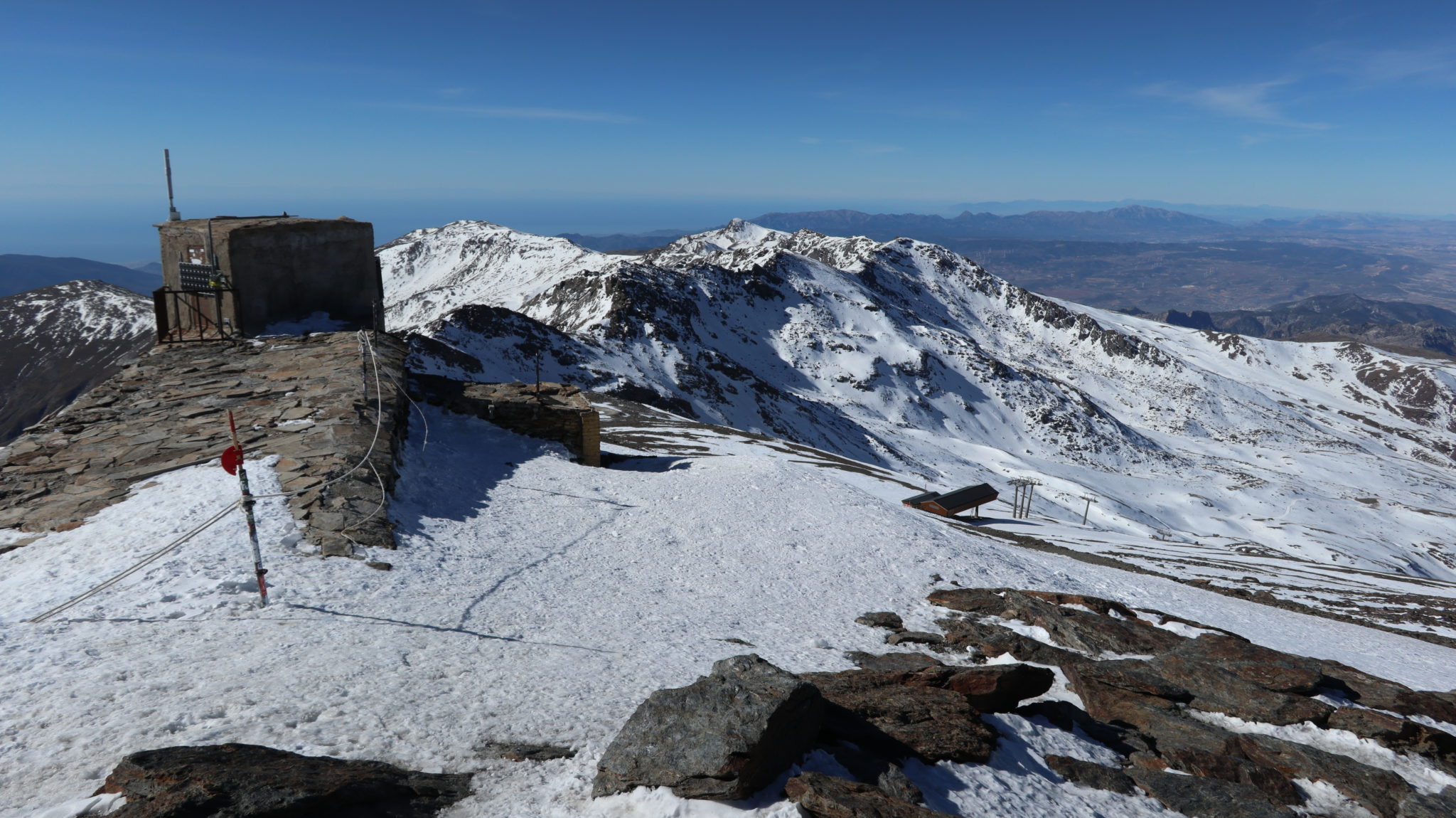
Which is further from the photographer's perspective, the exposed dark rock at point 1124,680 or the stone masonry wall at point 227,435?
the stone masonry wall at point 227,435

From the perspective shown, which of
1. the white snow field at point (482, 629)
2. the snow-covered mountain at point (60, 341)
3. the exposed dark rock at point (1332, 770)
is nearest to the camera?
the white snow field at point (482, 629)

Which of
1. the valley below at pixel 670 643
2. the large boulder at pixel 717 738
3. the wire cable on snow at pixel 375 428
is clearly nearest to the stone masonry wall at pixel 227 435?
the wire cable on snow at pixel 375 428

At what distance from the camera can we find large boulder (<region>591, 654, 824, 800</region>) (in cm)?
612

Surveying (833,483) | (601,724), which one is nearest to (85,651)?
(601,724)

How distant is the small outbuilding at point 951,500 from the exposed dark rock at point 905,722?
25.1 m

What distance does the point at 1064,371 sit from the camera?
164 meters

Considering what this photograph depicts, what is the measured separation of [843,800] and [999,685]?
4.24 meters

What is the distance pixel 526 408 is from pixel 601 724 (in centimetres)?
1636

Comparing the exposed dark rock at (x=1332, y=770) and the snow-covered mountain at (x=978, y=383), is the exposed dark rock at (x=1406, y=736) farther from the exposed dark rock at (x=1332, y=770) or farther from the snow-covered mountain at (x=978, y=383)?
the snow-covered mountain at (x=978, y=383)

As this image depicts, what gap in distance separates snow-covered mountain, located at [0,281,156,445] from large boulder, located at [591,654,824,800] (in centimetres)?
10343

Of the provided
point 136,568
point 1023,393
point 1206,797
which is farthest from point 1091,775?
point 1023,393

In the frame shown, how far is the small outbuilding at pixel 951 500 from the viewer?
115 ft

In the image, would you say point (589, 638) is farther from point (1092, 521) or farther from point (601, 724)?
point (1092, 521)

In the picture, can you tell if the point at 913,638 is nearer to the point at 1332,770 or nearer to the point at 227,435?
the point at 1332,770
